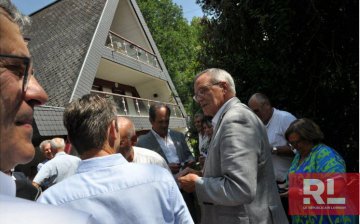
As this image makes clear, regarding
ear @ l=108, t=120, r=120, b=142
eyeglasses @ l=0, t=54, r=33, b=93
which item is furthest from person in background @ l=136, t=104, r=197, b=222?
eyeglasses @ l=0, t=54, r=33, b=93

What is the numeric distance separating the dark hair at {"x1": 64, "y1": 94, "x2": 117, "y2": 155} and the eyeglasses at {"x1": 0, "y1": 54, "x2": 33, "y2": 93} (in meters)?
0.94

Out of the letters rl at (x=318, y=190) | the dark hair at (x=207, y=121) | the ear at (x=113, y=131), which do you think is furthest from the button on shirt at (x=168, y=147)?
the ear at (x=113, y=131)

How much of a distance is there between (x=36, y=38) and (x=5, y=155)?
1673 cm

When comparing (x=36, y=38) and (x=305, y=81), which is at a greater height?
(x=36, y=38)

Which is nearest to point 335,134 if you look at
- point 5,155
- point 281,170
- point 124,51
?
point 281,170

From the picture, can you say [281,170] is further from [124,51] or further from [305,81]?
[124,51]

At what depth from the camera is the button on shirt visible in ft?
14.7

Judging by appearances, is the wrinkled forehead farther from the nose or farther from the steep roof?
the steep roof

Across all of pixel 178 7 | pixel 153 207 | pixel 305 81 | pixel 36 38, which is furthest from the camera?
pixel 178 7

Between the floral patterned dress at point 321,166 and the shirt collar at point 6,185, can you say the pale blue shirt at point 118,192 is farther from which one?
the floral patterned dress at point 321,166

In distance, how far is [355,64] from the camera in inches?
205

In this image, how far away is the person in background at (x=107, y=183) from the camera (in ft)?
5.40

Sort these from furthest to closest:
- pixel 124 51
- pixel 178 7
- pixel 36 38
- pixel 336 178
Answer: pixel 178 7 → pixel 124 51 → pixel 36 38 → pixel 336 178

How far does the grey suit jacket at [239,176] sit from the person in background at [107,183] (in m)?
0.48
